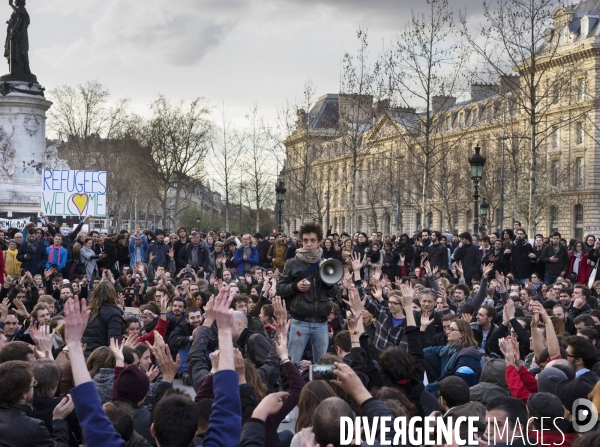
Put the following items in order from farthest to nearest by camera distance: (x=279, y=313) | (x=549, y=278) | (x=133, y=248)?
(x=133, y=248)
(x=549, y=278)
(x=279, y=313)

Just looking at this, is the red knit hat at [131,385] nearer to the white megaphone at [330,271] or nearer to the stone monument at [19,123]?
the white megaphone at [330,271]

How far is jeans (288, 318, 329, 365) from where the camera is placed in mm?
9492

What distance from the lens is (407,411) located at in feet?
19.1

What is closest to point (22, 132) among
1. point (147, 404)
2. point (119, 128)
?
point (147, 404)

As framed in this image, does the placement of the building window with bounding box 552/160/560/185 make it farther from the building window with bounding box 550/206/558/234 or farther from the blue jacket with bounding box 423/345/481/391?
the blue jacket with bounding box 423/345/481/391

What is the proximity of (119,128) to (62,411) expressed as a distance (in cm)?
6868

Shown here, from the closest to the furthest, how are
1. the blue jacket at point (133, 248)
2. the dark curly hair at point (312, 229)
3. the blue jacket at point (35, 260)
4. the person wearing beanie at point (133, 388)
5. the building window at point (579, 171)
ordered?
the person wearing beanie at point (133, 388) < the dark curly hair at point (312, 229) < the blue jacket at point (35, 260) < the blue jacket at point (133, 248) < the building window at point (579, 171)

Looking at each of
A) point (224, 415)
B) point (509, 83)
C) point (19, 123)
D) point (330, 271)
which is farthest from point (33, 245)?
point (509, 83)

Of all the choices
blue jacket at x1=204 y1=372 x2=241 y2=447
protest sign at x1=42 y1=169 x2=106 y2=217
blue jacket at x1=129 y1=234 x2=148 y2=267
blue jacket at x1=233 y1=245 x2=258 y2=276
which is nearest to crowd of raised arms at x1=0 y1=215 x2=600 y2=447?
blue jacket at x1=204 y1=372 x2=241 y2=447

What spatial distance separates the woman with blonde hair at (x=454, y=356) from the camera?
8.77m

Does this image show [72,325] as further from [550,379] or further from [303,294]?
[303,294]

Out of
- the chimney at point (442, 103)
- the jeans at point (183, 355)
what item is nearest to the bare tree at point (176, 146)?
the chimney at point (442, 103)

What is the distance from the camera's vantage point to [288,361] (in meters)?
5.87

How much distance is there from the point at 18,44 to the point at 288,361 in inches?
1201
